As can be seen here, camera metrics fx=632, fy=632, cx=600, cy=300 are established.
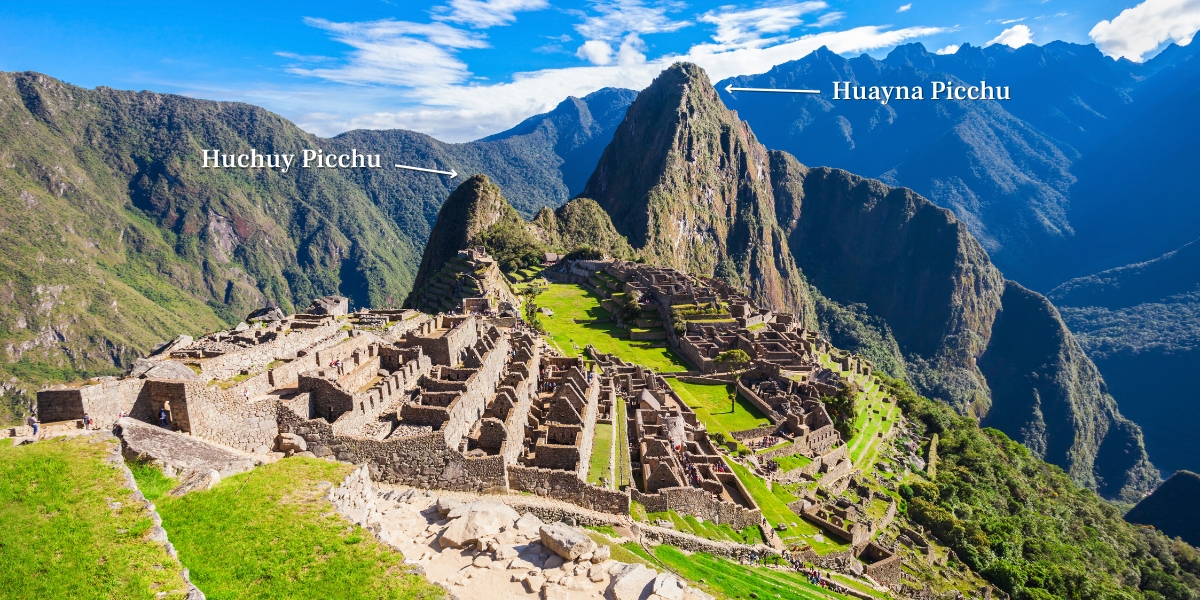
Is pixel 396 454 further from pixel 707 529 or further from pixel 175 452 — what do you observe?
pixel 707 529

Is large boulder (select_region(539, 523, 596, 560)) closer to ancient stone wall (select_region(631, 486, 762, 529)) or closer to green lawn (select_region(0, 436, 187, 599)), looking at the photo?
green lawn (select_region(0, 436, 187, 599))

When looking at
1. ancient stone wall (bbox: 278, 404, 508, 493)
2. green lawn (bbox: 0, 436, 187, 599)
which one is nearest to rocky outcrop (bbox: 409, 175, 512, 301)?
ancient stone wall (bbox: 278, 404, 508, 493)

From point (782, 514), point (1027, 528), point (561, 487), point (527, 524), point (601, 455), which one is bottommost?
point (1027, 528)

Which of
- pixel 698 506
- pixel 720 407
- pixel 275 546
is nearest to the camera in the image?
pixel 275 546


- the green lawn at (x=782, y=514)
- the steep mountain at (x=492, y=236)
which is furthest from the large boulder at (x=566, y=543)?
the steep mountain at (x=492, y=236)

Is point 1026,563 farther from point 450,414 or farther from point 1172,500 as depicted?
point 1172,500

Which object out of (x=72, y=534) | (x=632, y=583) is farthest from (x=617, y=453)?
(x=72, y=534)
